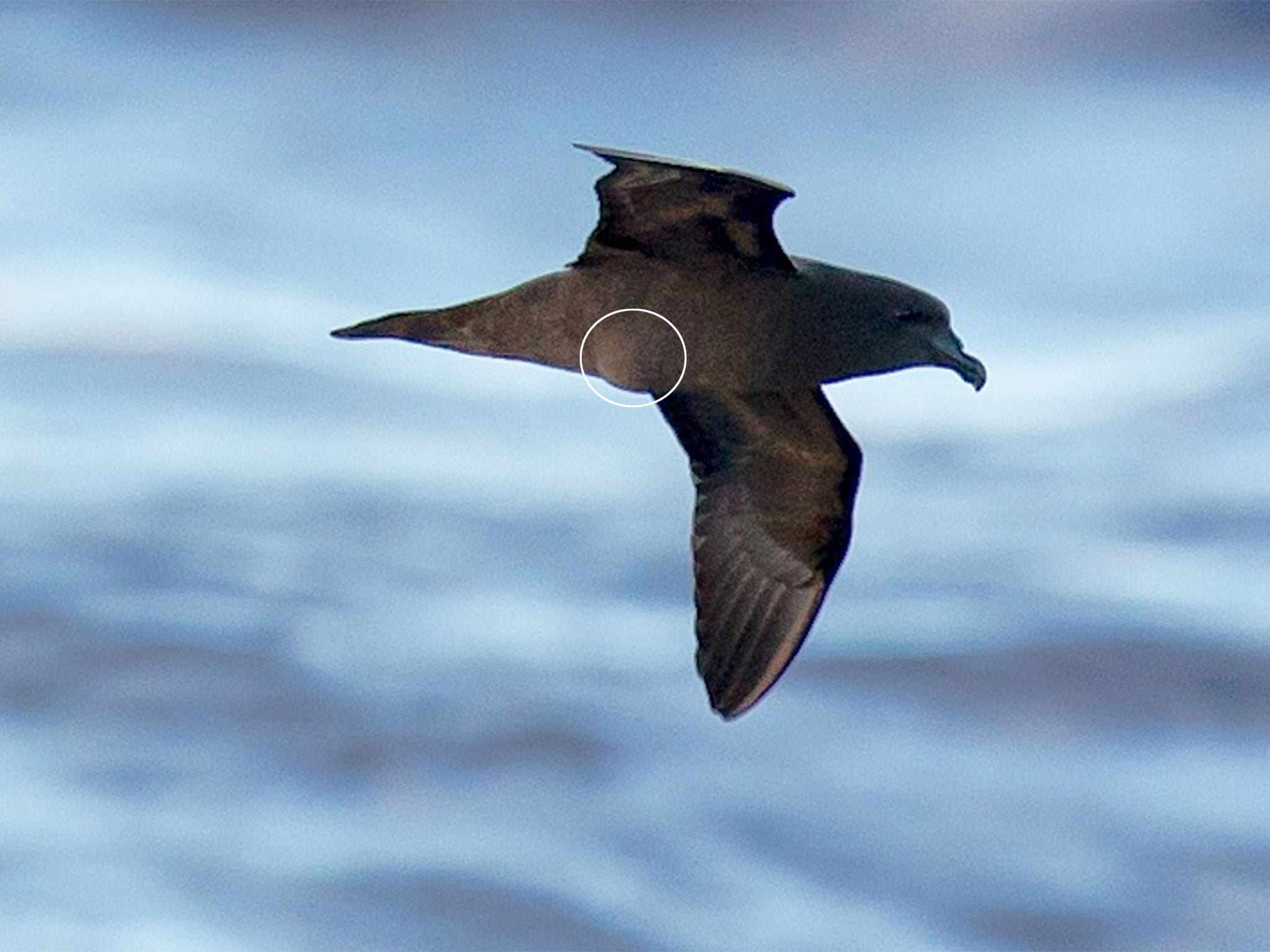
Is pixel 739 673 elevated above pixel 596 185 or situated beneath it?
situated beneath

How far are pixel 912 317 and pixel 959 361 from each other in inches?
11.0

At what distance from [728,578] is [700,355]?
121 centimetres

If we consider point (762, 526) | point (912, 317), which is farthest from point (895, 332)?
point (762, 526)

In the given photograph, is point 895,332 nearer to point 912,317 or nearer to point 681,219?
point 912,317

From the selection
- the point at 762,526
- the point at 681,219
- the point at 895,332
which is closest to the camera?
the point at 681,219

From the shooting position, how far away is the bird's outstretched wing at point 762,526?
10078mm

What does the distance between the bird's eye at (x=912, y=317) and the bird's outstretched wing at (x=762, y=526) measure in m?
0.62

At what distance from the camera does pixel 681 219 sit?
9.12 meters

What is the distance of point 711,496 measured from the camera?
34.1 ft

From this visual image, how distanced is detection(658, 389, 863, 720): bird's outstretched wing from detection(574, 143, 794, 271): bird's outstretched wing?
36.4 inches

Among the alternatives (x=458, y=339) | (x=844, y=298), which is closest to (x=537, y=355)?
(x=458, y=339)

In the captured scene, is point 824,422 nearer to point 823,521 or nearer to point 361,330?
point 823,521

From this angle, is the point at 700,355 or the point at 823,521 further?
the point at 823,521

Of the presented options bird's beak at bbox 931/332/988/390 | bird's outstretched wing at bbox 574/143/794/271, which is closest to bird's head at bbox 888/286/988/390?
bird's beak at bbox 931/332/988/390
